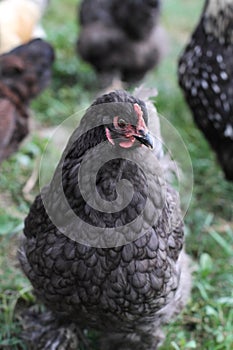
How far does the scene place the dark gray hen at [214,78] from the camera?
367cm

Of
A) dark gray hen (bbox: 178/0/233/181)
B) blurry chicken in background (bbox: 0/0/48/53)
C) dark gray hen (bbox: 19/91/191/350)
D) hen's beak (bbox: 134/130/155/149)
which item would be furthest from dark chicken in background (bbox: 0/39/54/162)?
hen's beak (bbox: 134/130/155/149)

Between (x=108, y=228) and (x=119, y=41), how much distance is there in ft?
11.9

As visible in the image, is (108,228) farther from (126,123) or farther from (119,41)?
(119,41)

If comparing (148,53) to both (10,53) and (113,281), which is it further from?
(113,281)

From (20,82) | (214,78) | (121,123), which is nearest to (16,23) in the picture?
(20,82)

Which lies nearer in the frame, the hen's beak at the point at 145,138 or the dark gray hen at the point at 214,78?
the hen's beak at the point at 145,138

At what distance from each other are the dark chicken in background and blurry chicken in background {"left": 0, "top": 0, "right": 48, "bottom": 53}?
52cm

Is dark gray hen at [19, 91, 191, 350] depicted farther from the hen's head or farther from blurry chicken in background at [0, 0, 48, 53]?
blurry chicken in background at [0, 0, 48, 53]

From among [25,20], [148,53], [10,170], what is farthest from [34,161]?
[148,53]

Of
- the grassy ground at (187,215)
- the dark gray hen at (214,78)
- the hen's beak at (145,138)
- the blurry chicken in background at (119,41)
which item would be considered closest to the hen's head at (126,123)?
the hen's beak at (145,138)

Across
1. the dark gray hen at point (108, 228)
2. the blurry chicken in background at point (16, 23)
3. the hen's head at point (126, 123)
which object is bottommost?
the dark gray hen at point (108, 228)

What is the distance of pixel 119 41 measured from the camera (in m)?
5.39

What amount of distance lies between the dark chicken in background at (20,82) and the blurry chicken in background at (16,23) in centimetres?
52

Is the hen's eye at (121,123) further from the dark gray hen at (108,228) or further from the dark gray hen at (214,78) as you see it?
the dark gray hen at (214,78)
